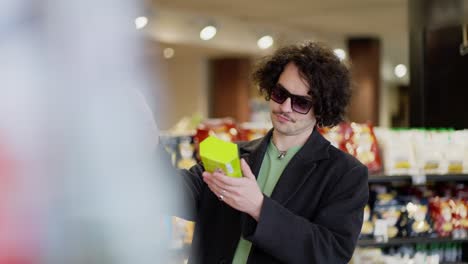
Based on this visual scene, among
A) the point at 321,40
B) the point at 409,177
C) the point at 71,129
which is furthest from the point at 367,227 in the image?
the point at 321,40

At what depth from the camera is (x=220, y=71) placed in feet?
39.8

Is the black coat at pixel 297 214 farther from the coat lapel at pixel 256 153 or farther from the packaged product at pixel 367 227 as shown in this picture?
the packaged product at pixel 367 227

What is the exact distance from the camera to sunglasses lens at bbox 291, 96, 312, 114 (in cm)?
175

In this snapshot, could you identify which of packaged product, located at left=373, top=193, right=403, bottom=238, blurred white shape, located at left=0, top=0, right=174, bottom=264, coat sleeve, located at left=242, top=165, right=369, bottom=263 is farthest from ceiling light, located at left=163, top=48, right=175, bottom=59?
blurred white shape, located at left=0, top=0, right=174, bottom=264

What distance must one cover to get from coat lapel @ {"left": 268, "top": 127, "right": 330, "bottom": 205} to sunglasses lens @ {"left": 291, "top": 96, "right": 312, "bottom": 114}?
83 mm

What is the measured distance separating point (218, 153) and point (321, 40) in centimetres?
914

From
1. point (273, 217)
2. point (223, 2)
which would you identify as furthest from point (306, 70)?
point (223, 2)

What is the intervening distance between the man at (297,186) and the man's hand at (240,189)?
A: 0.04m

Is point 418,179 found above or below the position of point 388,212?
above

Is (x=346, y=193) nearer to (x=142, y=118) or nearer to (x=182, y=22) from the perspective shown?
(x=142, y=118)

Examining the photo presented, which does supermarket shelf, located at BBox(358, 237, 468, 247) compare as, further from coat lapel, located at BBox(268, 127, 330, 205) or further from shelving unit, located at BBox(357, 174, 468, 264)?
coat lapel, located at BBox(268, 127, 330, 205)

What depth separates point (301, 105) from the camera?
176 cm

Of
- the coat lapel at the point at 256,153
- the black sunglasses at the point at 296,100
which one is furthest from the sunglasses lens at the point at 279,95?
the coat lapel at the point at 256,153

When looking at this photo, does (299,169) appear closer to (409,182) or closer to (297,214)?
(297,214)
